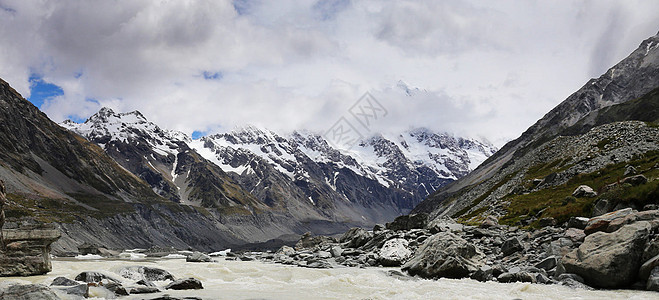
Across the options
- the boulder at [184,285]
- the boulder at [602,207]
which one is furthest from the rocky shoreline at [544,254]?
the boulder at [184,285]

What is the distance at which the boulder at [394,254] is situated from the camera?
120 ft

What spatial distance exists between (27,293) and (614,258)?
27.0 metres

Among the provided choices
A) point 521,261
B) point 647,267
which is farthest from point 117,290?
point 647,267

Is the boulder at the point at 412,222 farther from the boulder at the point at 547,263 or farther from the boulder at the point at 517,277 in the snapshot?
the boulder at the point at 517,277

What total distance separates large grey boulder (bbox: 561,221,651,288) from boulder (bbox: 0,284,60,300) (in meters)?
25.7

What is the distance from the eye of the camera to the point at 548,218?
36.7 meters

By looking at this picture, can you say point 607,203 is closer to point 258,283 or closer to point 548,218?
point 548,218

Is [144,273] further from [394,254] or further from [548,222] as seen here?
[548,222]

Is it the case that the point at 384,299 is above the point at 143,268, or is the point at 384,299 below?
below

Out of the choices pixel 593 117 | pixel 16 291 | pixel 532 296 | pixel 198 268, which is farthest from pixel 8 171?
pixel 593 117

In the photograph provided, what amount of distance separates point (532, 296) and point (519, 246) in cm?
1082

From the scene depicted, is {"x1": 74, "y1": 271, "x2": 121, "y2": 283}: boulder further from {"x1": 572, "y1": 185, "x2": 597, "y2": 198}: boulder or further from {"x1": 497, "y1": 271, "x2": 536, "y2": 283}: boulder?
{"x1": 572, "y1": 185, "x2": 597, "y2": 198}: boulder

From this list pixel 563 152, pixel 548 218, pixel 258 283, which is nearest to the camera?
pixel 258 283

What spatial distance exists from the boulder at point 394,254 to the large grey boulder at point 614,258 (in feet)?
52.5
